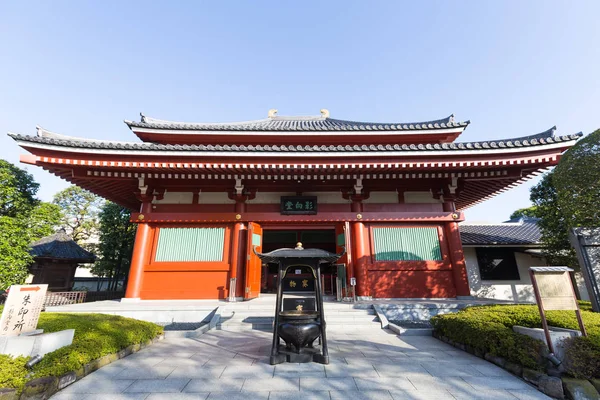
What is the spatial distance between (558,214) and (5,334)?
18245 millimetres

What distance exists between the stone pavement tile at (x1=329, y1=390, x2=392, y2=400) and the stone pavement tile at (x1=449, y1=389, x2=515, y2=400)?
3.16 ft

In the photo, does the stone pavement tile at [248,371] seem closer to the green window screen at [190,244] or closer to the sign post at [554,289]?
the sign post at [554,289]

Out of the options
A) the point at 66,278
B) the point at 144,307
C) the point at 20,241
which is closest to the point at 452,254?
the point at 144,307

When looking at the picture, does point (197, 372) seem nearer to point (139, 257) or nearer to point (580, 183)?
point (139, 257)

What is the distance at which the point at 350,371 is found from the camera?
4152 mm

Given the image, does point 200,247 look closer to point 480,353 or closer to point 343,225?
point 343,225

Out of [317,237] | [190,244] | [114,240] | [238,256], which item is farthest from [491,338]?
[114,240]

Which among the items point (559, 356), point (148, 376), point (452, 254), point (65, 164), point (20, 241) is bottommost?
point (148, 376)

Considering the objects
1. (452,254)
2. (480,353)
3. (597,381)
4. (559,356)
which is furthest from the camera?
(452,254)

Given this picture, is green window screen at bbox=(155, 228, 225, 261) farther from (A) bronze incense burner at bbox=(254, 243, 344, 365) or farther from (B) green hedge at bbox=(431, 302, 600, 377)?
(B) green hedge at bbox=(431, 302, 600, 377)

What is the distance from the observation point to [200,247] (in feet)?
32.1

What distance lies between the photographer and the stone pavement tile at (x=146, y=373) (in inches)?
159

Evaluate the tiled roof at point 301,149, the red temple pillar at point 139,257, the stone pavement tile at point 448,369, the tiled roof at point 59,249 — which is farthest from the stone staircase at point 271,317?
Answer: the tiled roof at point 59,249

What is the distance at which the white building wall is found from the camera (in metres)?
12.5
